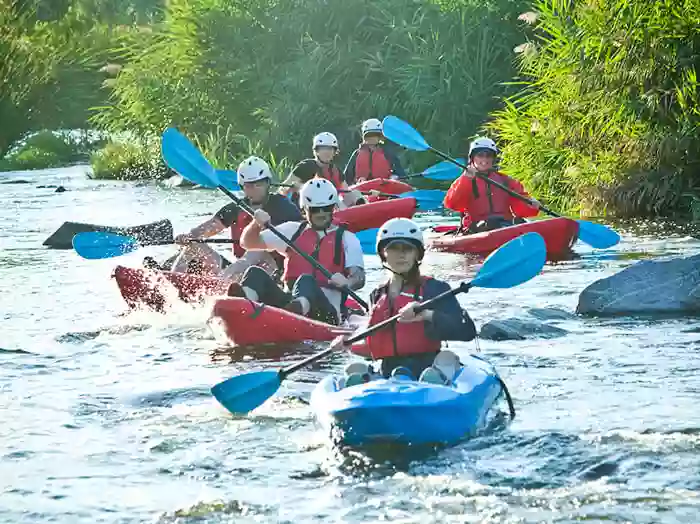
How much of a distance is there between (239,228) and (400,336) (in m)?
3.77

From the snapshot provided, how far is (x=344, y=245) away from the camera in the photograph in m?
8.79

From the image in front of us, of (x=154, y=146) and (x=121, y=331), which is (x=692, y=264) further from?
(x=154, y=146)

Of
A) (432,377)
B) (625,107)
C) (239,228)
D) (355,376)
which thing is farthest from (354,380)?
(625,107)

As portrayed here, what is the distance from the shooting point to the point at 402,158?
2238cm

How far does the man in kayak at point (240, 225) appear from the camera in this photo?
9750mm

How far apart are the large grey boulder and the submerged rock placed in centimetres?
61

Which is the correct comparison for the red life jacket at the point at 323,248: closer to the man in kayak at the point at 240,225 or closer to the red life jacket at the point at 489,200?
the man in kayak at the point at 240,225

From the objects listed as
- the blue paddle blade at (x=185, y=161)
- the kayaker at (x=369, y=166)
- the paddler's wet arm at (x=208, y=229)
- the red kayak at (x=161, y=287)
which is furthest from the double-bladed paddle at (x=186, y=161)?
the kayaker at (x=369, y=166)

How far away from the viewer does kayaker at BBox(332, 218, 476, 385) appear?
659 centimetres

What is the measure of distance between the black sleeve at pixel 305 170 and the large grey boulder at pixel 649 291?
4060 mm

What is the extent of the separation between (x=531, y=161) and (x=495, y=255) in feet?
34.0

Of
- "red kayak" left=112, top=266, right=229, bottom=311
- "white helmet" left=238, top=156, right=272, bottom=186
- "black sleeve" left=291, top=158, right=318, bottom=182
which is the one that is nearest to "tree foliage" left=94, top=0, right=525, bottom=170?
"black sleeve" left=291, top=158, right=318, bottom=182

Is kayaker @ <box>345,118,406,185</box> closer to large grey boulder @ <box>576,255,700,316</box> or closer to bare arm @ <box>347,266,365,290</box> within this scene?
large grey boulder @ <box>576,255,700,316</box>

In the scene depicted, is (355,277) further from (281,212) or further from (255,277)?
(281,212)
